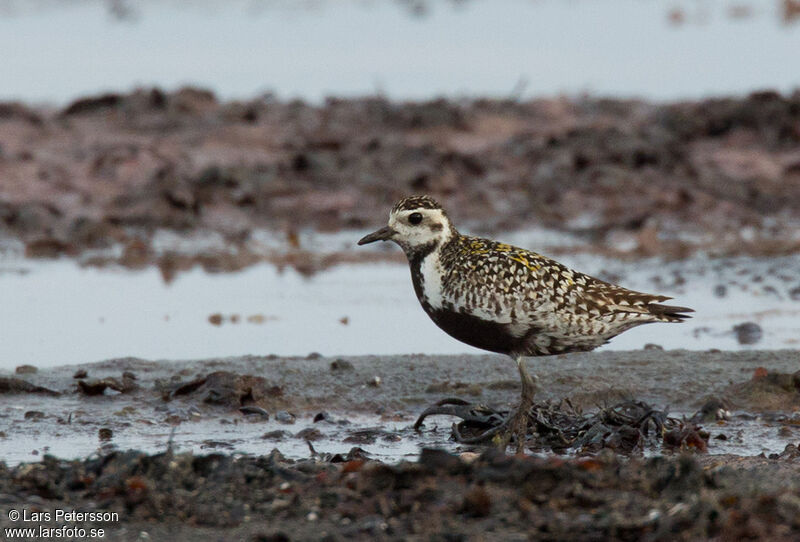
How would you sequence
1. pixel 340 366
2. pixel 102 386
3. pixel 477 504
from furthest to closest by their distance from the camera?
pixel 340 366, pixel 102 386, pixel 477 504

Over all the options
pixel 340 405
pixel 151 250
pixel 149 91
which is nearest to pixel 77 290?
pixel 151 250

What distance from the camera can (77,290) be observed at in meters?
10.7

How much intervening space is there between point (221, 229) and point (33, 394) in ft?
16.8

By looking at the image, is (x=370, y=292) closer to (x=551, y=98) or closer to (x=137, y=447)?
(x=137, y=447)

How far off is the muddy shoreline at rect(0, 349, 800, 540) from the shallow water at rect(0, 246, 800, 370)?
613 mm

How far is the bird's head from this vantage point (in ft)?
23.0

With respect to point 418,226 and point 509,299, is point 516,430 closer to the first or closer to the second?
point 509,299

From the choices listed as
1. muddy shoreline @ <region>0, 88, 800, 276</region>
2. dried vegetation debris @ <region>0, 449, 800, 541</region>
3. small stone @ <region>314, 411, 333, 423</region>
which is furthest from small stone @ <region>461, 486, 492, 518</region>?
muddy shoreline @ <region>0, 88, 800, 276</region>

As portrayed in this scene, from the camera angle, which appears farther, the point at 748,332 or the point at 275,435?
the point at 748,332

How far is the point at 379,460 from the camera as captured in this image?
21.0ft

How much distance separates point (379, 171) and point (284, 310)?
438 centimetres

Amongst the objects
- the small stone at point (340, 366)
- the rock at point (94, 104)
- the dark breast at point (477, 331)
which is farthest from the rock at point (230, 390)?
the rock at point (94, 104)

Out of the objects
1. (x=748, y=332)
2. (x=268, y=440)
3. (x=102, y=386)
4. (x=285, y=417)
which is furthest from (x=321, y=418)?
→ (x=748, y=332)

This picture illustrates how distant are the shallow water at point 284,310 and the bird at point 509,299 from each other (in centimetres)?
210
